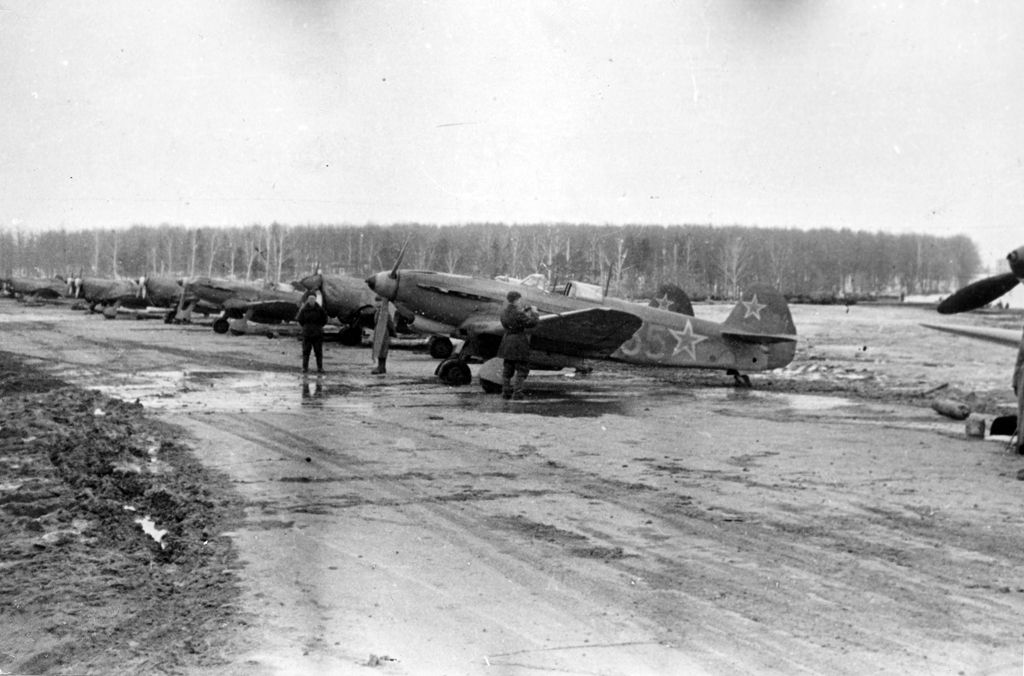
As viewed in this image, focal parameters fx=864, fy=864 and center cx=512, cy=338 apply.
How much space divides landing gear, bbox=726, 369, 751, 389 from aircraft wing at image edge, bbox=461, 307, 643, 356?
10.2 ft

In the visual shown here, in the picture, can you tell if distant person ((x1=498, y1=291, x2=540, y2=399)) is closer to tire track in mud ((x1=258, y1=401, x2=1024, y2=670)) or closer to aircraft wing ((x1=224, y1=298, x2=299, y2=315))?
tire track in mud ((x1=258, y1=401, x2=1024, y2=670))

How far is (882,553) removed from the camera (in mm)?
5402

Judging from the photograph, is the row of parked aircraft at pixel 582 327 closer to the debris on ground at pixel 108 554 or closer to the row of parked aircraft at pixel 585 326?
the row of parked aircraft at pixel 585 326

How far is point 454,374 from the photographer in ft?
50.8

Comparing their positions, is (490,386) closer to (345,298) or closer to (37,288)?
(345,298)

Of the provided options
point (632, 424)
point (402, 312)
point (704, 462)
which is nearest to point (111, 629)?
point (704, 462)

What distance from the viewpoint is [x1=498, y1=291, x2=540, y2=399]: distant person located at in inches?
512

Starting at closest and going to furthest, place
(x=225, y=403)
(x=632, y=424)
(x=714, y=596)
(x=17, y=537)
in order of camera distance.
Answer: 1. (x=714, y=596)
2. (x=17, y=537)
3. (x=632, y=424)
4. (x=225, y=403)

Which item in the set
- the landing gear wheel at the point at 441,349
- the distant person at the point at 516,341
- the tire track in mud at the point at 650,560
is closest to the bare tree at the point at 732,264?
the landing gear wheel at the point at 441,349

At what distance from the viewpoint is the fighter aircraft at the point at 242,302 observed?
98.2 ft

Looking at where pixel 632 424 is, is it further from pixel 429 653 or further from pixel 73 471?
pixel 429 653

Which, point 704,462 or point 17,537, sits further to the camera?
point 704,462

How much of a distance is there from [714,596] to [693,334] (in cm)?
1204

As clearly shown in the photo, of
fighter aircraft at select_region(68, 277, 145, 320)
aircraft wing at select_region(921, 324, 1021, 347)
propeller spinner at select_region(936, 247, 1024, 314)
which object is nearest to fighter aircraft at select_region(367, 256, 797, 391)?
aircraft wing at select_region(921, 324, 1021, 347)
